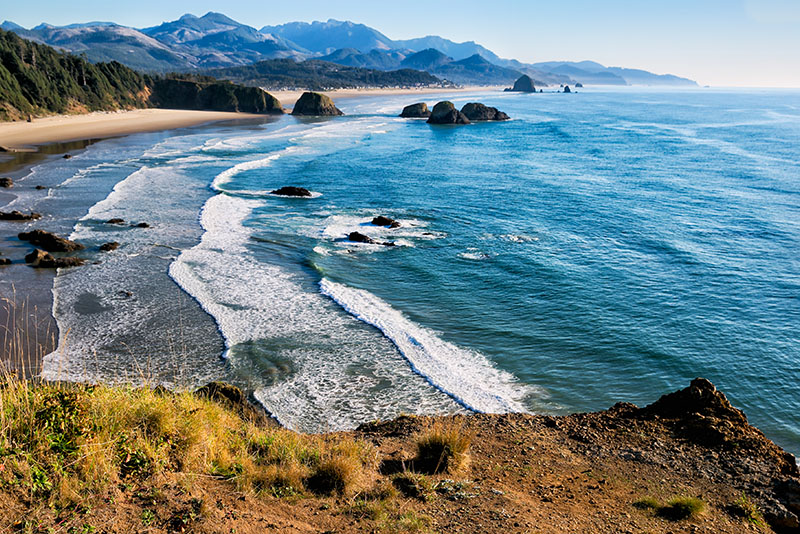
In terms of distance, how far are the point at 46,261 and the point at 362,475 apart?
727 inches

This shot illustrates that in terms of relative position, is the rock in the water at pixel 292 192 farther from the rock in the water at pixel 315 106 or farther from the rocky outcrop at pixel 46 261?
the rock in the water at pixel 315 106

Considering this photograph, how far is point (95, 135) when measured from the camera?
215 feet

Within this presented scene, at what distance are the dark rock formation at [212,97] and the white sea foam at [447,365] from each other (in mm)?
97648

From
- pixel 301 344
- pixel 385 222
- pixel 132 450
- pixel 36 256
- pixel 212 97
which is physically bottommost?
pixel 301 344

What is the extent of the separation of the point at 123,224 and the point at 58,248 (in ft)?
16.6

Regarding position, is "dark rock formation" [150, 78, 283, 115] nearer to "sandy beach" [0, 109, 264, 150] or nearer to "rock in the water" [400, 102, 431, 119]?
"sandy beach" [0, 109, 264, 150]

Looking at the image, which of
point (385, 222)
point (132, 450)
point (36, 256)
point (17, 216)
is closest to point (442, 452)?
point (132, 450)

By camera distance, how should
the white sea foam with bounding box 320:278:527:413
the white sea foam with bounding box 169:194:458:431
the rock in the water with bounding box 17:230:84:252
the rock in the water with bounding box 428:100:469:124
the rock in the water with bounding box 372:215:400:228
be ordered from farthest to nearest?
the rock in the water with bounding box 428:100:469:124
the rock in the water with bounding box 372:215:400:228
the rock in the water with bounding box 17:230:84:252
the white sea foam with bounding box 320:278:527:413
the white sea foam with bounding box 169:194:458:431

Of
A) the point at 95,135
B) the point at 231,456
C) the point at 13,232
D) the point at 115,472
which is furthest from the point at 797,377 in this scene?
the point at 95,135

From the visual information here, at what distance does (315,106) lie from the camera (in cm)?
10306

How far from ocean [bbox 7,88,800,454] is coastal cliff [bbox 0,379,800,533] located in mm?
2484

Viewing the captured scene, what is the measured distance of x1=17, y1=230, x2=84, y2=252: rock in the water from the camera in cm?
2198

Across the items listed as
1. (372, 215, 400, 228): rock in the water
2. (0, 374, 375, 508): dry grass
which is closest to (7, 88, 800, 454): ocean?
(372, 215, 400, 228): rock in the water

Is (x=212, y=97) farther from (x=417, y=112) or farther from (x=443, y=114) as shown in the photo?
(x=443, y=114)
